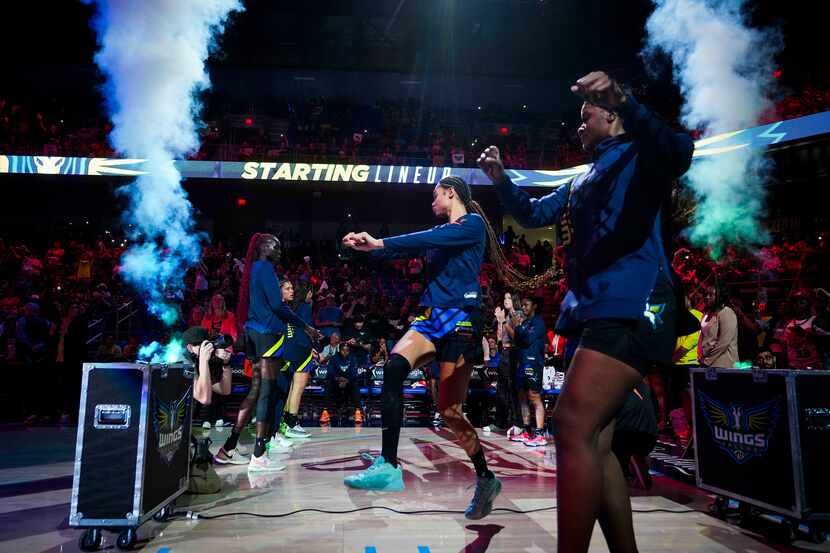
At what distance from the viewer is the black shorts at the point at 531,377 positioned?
24.0 feet

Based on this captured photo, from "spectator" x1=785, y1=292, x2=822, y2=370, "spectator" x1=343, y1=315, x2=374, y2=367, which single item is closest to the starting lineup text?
"spectator" x1=343, y1=315, x2=374, y2=367

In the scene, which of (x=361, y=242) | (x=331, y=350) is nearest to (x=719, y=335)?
(x=361, y=242)

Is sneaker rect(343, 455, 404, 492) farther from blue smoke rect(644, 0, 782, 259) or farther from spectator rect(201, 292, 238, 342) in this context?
blue smoke rect(644, 0, 782, 259)

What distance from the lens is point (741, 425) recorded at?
3.62m

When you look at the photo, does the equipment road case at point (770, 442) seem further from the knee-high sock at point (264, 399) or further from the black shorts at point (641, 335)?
the knee-high sock at point (264, 399)

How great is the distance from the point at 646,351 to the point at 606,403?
199mm

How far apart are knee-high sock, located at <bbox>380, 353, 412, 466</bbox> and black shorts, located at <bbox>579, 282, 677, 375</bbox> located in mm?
1894

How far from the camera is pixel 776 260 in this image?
1342 centimetres

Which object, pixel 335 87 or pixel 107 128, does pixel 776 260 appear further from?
pixel 107 128

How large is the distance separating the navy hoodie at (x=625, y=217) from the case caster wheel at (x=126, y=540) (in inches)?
95.3

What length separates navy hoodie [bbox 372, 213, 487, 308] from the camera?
3702 mm

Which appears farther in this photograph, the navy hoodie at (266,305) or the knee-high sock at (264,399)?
the navy hoodie at (266,305)

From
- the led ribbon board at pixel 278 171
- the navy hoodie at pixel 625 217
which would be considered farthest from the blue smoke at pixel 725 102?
the navy hoodie at pixel 625 217

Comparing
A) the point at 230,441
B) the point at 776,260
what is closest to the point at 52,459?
the point at 230,441
